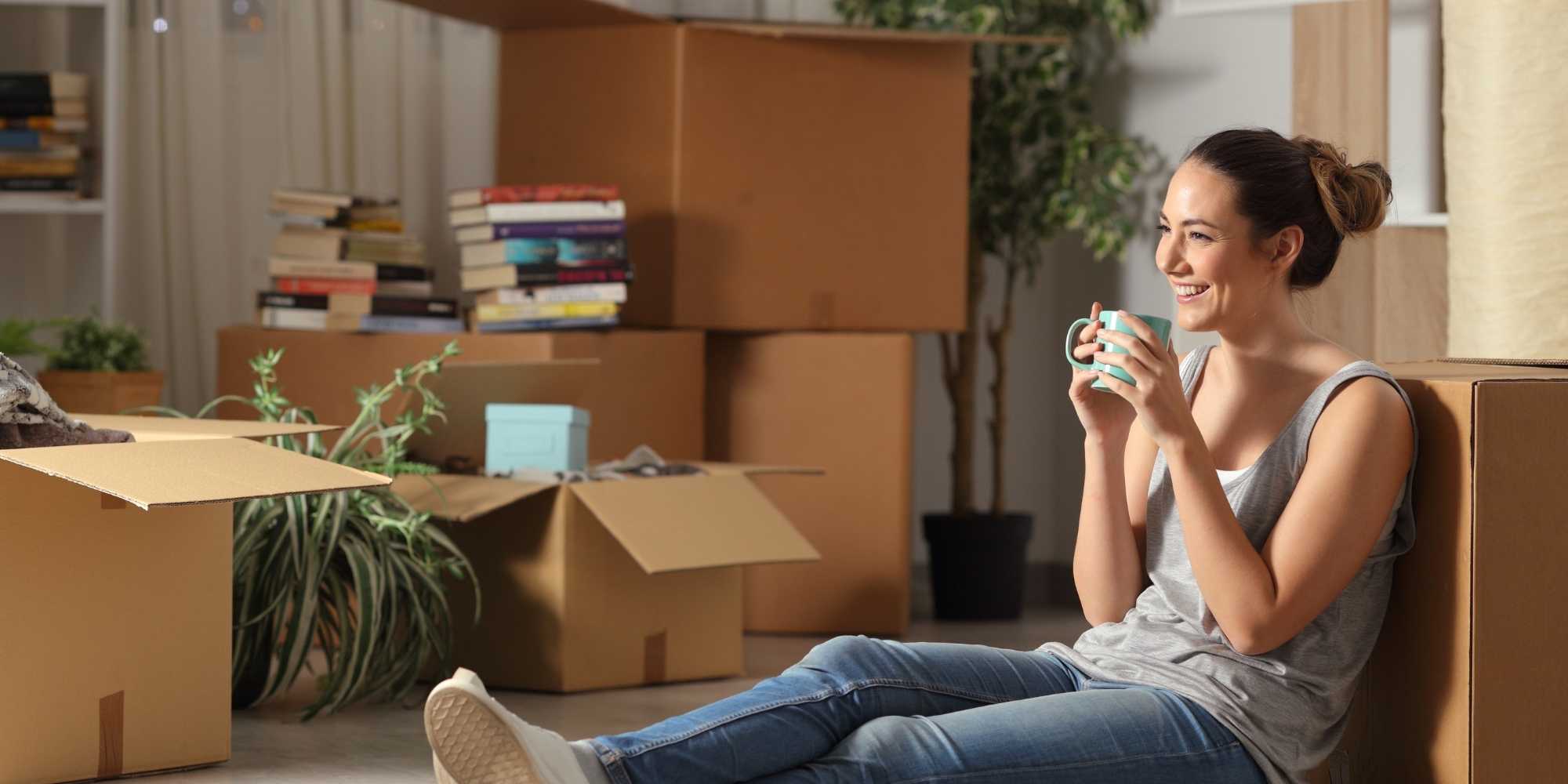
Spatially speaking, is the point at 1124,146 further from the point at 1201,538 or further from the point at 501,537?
the point at 1201,538

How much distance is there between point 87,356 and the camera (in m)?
3.02

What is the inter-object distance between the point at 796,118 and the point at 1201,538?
2.10 metres

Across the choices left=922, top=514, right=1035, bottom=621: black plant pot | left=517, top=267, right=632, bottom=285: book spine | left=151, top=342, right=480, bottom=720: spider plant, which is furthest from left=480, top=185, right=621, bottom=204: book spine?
left=922, top=514, right=1035, bottom=621: black plant pot

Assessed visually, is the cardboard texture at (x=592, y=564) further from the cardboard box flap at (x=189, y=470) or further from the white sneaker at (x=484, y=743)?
the white sneaker at (x=484, y=743)

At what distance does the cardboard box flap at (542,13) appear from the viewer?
10.6 ft

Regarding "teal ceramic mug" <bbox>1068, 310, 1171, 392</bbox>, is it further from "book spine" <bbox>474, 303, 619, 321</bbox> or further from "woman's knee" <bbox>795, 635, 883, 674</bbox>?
"book spine" <bbox>474, 303, 619, 321</bbox>

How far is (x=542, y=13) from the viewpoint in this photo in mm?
3318

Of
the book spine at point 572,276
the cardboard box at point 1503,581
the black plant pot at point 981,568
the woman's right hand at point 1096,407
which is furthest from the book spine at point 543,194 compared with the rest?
the cardboard box at point 1503,581

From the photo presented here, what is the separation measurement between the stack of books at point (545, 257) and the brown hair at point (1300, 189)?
5.99 ft

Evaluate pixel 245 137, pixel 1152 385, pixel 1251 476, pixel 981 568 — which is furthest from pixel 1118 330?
pixel 245 137

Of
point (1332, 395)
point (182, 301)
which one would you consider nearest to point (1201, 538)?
point (1332, 395)

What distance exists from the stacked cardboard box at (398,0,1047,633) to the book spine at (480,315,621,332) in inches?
6.7

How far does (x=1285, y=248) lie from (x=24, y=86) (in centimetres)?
253

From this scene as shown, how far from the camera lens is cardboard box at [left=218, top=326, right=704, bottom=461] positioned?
3088 mm
